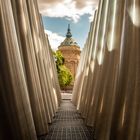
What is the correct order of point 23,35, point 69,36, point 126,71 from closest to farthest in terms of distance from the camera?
point 126,71 < point 23,35 < point 69,36

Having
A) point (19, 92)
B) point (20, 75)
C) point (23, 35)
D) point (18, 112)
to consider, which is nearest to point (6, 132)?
point (18, 112)

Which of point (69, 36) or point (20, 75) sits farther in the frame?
point (69, 36)

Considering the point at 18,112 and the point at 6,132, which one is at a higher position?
the point at 18,112

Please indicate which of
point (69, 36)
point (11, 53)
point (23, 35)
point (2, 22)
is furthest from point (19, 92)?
point (69, 36)

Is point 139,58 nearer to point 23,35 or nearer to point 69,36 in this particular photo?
point 23,35

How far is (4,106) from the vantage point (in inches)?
120

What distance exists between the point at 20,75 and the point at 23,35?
4.69 feet

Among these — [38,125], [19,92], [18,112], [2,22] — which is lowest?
[38,125]

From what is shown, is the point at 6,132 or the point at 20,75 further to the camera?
the point at 20,75

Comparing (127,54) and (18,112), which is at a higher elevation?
(127,54)

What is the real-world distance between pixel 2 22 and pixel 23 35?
55.1 inches

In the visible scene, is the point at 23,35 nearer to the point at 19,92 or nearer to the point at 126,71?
the point at 19,92

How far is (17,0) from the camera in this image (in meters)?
4.61

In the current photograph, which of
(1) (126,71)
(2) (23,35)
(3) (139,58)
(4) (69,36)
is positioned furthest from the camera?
(4) (69,36)
